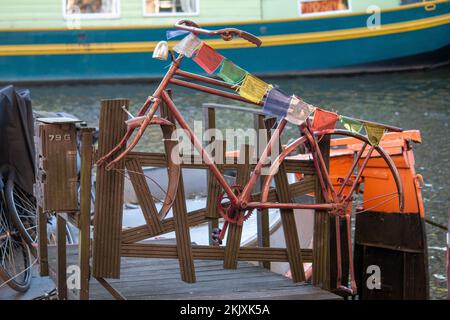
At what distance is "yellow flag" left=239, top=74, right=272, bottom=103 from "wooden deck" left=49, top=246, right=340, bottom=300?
3.44ft

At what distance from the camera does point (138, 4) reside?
22984mm

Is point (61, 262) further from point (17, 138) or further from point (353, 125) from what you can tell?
point (353, 125)

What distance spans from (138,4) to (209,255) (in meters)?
18.8

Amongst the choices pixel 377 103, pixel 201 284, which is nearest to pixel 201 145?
pixel 201 284

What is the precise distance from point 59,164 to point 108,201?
12.6 inches

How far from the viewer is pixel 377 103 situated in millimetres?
17953

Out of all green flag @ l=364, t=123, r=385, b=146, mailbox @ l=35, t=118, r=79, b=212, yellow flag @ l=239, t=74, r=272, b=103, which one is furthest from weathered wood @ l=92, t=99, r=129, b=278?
green flag @ l=364, t=123, r=385, b=146

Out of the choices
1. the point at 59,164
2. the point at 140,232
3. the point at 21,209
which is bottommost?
the point at 21,209

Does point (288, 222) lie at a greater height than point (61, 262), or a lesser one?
greater

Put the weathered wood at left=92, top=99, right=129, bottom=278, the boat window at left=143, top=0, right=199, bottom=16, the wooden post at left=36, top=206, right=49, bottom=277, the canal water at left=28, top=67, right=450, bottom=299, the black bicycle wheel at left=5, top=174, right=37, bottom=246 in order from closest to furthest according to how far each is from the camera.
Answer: the weathered wood at left=92, top=99, right=129, bottom=278, the wooden post at left=36, top=206, right=49, bottom=277, the black bicycle wheel at left=5, top=174, right=37, bottom=246, the canal water at left=28, top=67, right=450, bottom=299, the boat window at left=143, top=0, right=199, bottom=16

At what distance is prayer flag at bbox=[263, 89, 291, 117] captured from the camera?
477 cm

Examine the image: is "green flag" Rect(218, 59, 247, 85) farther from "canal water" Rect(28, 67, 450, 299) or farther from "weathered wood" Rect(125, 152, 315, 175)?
"canal water" Rect(28, 67, 450, 299)
